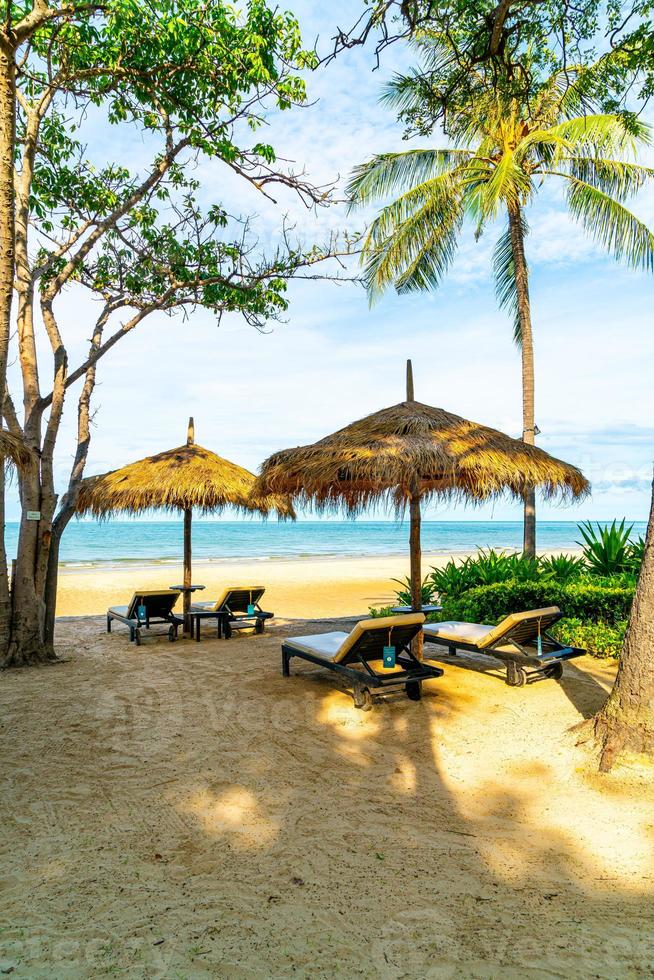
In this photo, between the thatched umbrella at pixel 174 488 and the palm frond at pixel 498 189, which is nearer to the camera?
the thatched umbrella at pixel 174 488

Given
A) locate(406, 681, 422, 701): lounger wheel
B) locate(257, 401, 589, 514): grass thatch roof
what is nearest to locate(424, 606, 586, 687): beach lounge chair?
locate(406, 681, 422, 701): lounger wheel

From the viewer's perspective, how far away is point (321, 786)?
373cm

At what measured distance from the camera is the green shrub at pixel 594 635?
22.2ft

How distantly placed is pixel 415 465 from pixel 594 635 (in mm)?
3109

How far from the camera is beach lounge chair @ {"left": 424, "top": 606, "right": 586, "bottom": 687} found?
19.1 feet

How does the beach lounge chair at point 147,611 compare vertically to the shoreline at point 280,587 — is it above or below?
above

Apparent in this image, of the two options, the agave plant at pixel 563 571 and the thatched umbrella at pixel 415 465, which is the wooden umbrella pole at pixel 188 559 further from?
the agave plant at pixel 563 571

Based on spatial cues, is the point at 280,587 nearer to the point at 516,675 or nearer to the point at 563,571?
the point at 563,571

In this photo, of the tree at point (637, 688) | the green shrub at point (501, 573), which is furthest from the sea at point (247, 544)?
the tree at point (637, 688)

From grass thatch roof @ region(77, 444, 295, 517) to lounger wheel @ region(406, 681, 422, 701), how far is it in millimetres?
3794

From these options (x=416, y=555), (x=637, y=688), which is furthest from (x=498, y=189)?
(x=637, y=688)

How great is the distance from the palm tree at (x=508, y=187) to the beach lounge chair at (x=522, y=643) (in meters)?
4.58

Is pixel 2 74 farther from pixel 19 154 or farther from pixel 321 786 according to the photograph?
pixel 321 786

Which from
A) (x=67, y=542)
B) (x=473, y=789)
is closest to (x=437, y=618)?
(x=473, y=789)
